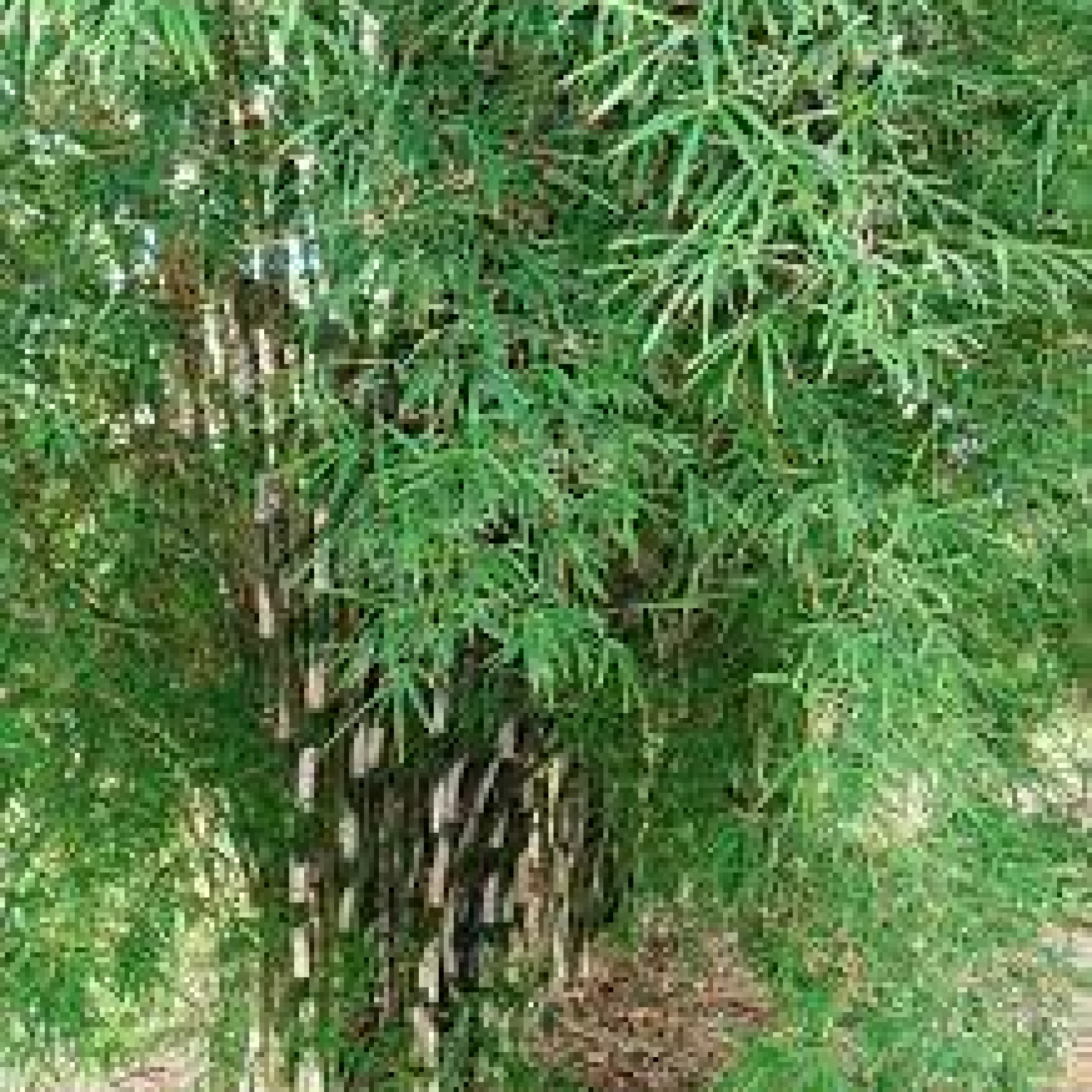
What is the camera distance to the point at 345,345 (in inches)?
87.0

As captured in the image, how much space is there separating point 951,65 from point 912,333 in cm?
32

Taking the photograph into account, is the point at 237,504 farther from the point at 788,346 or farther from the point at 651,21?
the point at 651,21

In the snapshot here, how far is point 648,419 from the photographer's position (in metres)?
2.18

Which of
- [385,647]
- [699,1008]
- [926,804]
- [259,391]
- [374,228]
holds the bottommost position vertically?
[699,1008]

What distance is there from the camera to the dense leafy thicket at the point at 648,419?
1.92 metres

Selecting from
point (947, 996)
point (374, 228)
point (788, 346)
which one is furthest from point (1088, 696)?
point (374, 228)

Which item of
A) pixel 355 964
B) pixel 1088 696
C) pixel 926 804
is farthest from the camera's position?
pixel 1088 696

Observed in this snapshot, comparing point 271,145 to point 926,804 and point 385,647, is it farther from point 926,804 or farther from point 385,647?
point 926,804

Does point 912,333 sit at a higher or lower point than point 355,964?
higher

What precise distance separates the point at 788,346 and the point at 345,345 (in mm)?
475

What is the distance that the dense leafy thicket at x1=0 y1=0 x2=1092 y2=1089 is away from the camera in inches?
75.5

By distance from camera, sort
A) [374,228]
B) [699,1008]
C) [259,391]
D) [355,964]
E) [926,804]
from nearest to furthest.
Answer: [374,228], [926,804], [259,391], [355,964], [699,1008]

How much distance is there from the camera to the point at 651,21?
1.80 meters

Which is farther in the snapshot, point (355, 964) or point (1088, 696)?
point (1088, 696)
